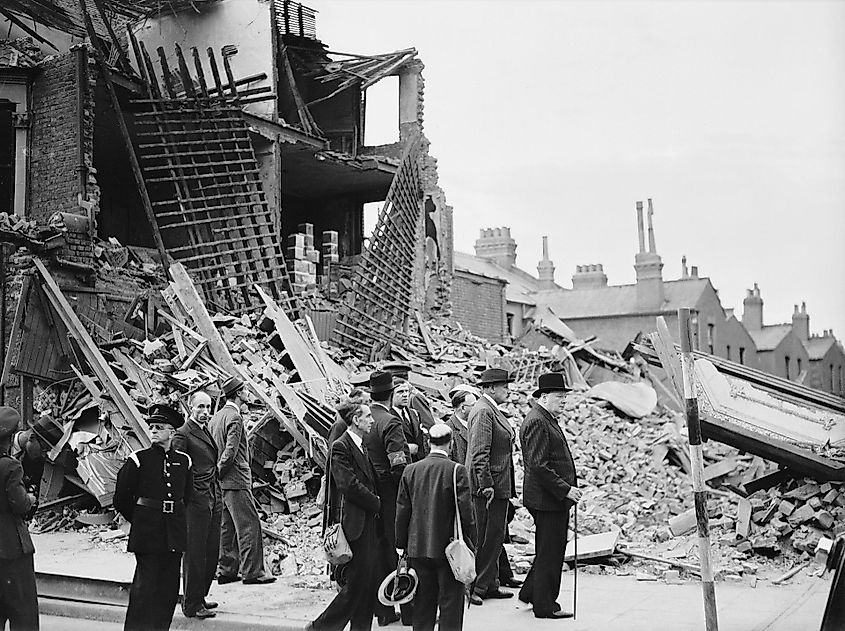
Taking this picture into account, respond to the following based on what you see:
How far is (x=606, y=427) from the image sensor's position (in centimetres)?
1503

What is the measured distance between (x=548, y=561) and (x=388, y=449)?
156 cm

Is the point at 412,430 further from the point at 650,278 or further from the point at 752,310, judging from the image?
the point at 752,310

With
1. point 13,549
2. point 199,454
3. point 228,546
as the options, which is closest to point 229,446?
point 199,454

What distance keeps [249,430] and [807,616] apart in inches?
246

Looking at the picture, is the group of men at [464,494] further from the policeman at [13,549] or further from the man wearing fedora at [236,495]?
the policeman at [13,549]

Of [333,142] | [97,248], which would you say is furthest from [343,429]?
[333,142]

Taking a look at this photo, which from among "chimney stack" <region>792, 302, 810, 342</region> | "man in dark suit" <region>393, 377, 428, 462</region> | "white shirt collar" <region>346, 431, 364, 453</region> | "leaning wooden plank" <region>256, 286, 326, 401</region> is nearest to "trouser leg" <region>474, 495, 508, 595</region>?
"man in dark suit" <region>393, 377, 428, 462</region>

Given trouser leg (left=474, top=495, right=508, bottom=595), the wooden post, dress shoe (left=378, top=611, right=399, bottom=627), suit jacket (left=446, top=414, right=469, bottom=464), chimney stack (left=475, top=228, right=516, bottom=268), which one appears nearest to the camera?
the wooden post

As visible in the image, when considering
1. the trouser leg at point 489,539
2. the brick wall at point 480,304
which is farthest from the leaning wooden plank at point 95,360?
the brick wall at point 480,304

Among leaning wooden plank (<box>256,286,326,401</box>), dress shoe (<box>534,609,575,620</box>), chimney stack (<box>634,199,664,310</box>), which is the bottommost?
dress shoe (<box>534,609,575,620</box>)

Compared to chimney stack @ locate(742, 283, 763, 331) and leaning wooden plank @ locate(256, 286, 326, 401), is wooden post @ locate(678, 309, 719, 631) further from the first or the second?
chimney stack @ locate(742, 283, 763, 331)

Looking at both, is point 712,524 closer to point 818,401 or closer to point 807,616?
point 818,401

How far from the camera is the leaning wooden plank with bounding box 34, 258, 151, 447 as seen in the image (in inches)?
426

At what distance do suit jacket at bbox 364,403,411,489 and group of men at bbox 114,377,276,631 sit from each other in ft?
4.37
